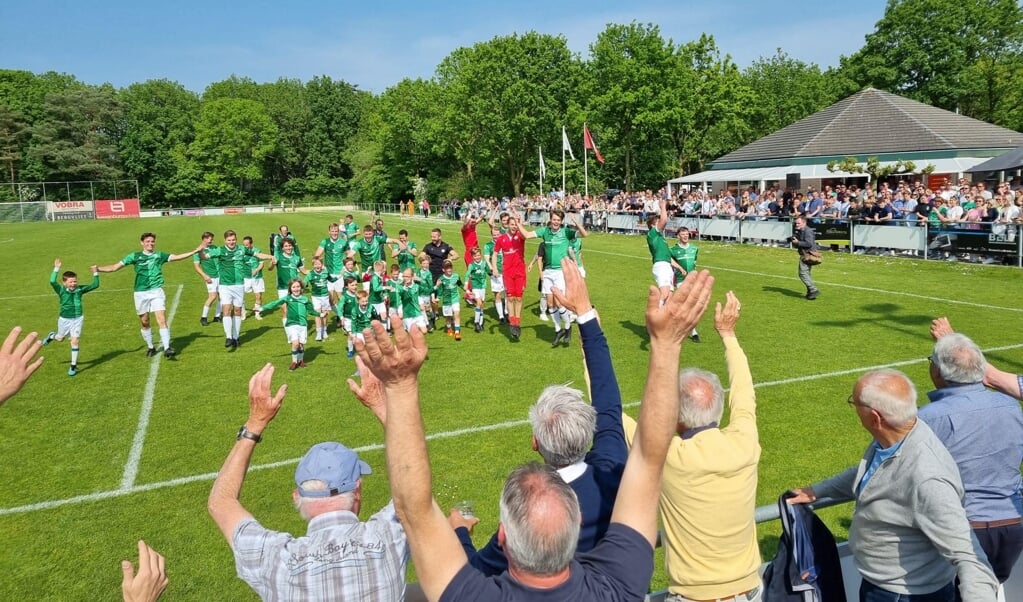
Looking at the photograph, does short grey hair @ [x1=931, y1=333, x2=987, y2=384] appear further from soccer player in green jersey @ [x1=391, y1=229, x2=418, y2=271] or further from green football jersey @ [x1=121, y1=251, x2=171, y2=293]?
green football jersey @ [x1=121, y1=251, x2=171, y2=293]

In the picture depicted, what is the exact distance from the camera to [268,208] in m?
88.5

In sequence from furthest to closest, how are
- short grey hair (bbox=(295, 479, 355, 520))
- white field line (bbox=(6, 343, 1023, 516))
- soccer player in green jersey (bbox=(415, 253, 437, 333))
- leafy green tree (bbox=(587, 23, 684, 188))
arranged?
1. leafy green tree (bbox=(587, 23, 684, 188))
2. soccer player in green jersey (bbox=(415, 253, 437, 333))
3. white field line (bbox=(6, 343, 1023, 516))
4. short grey hair (bbox=(295, 479, 355, 520))

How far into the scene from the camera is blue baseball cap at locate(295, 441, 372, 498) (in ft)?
9.62

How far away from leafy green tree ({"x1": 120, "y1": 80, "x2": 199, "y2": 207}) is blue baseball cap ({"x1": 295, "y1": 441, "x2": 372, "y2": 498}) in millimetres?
95128

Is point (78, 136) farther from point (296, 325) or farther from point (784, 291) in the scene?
point (784, 291)

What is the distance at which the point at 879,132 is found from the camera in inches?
1581

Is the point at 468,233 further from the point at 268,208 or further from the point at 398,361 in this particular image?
the point at 268,208

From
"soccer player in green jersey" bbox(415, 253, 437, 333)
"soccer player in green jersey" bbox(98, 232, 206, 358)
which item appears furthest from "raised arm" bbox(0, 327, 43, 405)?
"soccer player in green jersey" bbox(415, 253, 437, 333)

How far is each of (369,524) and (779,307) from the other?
1434 cm

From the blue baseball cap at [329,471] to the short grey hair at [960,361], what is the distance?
3.40 metres

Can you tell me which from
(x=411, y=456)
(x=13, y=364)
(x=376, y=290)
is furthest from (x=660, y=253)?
(x=411, y=456)

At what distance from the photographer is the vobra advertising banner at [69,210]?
69125mm

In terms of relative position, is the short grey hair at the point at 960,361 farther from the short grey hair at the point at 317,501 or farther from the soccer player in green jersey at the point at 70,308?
the soccer player in green jersey at the point at 70,308

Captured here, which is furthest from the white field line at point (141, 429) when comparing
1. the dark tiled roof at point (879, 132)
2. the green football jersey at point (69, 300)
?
the dark tiled roof at point (879, 132)
